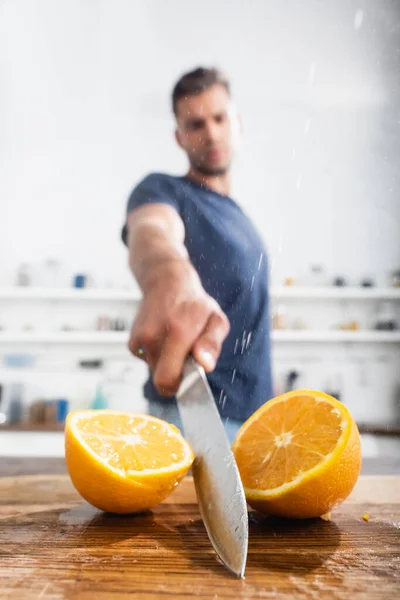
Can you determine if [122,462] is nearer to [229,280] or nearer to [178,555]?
[178,555]

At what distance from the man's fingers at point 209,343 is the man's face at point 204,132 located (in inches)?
22.7

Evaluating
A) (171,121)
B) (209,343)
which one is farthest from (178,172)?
(209,343)

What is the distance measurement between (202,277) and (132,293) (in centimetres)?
89

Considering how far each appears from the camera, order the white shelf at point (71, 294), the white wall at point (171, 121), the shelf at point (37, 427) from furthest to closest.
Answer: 1. the white shelf at point (71, 294)
2. the shelf at point (37, 427)
3. the white wall at point (171, 121)

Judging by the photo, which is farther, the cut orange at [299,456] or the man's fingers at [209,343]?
the man's fingers at [209,343]

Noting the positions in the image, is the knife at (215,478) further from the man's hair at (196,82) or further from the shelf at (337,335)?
the shelf at (337,335)

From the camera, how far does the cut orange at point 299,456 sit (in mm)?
384

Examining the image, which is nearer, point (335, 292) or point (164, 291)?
point (164, 291)

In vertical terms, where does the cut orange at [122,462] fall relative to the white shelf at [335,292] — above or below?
above

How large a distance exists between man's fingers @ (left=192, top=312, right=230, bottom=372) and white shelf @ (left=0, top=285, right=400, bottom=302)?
3.77 ft

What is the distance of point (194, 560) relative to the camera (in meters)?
0.34

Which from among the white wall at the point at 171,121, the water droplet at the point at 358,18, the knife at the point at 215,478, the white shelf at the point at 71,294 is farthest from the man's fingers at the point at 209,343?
the water droplet at the point at 358,18

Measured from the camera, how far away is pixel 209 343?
813mm

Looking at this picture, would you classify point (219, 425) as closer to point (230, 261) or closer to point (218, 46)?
point (230, 261)
